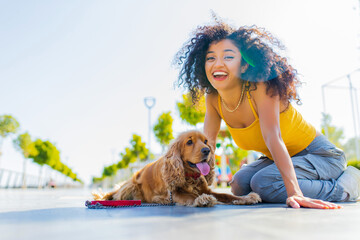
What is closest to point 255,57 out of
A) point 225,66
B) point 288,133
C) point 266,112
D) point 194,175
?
point 225,66

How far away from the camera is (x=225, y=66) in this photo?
9.58 ft

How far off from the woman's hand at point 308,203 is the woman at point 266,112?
498mm

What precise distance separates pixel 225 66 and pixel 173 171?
116cm

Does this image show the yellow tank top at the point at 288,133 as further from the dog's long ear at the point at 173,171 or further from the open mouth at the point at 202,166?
the dog's long ear at the point at 173,171

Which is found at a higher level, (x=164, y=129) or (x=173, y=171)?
(x=164, y=129)

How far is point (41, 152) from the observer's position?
41.5m

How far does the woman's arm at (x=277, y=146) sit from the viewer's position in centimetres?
215

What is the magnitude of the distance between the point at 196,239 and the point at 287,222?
0.60m

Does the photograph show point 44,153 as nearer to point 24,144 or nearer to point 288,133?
point 24,144

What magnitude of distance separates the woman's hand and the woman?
1.63 ft

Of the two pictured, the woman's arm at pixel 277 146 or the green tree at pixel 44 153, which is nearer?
the woman's arm at pixel 277 146

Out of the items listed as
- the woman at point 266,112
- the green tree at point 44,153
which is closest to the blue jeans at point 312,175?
the woman at point 266,112

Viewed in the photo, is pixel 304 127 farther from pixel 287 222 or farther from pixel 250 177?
pixel 287 222

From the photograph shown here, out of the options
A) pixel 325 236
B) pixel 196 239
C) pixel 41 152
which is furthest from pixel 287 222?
pixel 41 152
